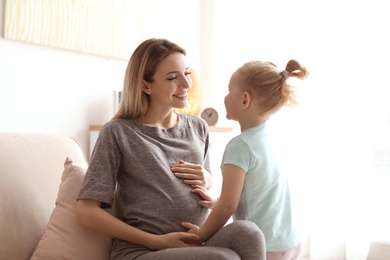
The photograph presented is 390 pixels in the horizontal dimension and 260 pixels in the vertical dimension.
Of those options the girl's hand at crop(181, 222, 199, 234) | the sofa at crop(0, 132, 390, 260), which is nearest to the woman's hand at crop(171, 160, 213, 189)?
the girl's hand at crop(181, 222, 199, 234)

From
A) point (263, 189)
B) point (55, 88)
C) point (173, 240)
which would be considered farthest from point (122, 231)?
point (55, 88)

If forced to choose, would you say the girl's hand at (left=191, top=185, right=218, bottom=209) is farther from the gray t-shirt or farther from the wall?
the wall

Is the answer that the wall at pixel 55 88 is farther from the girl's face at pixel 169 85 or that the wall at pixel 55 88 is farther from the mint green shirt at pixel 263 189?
the mint green shirt at pixel 263 189

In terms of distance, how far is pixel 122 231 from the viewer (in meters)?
1.52

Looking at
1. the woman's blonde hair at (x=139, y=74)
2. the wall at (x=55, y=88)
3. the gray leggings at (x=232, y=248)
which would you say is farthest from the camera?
the wall at (x=55, y=88)

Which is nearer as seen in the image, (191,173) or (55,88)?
(191,173)

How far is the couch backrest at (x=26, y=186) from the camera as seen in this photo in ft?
5.10

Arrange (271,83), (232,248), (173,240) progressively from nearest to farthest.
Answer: (232,248) < (173,240) < (271,83)

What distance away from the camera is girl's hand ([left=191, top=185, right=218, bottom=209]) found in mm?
1670

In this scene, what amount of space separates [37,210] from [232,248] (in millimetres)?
696

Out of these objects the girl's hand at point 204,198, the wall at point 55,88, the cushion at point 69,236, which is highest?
the wall at point 55,88

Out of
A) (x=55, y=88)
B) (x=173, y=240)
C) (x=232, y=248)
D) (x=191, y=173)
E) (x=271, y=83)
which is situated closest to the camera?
(x=232, y=248)

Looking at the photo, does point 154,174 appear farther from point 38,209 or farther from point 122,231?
point 38,209

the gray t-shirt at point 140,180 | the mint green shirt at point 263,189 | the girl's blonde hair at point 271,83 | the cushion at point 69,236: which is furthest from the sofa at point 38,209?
the girl's blonde hair at point 271,83
